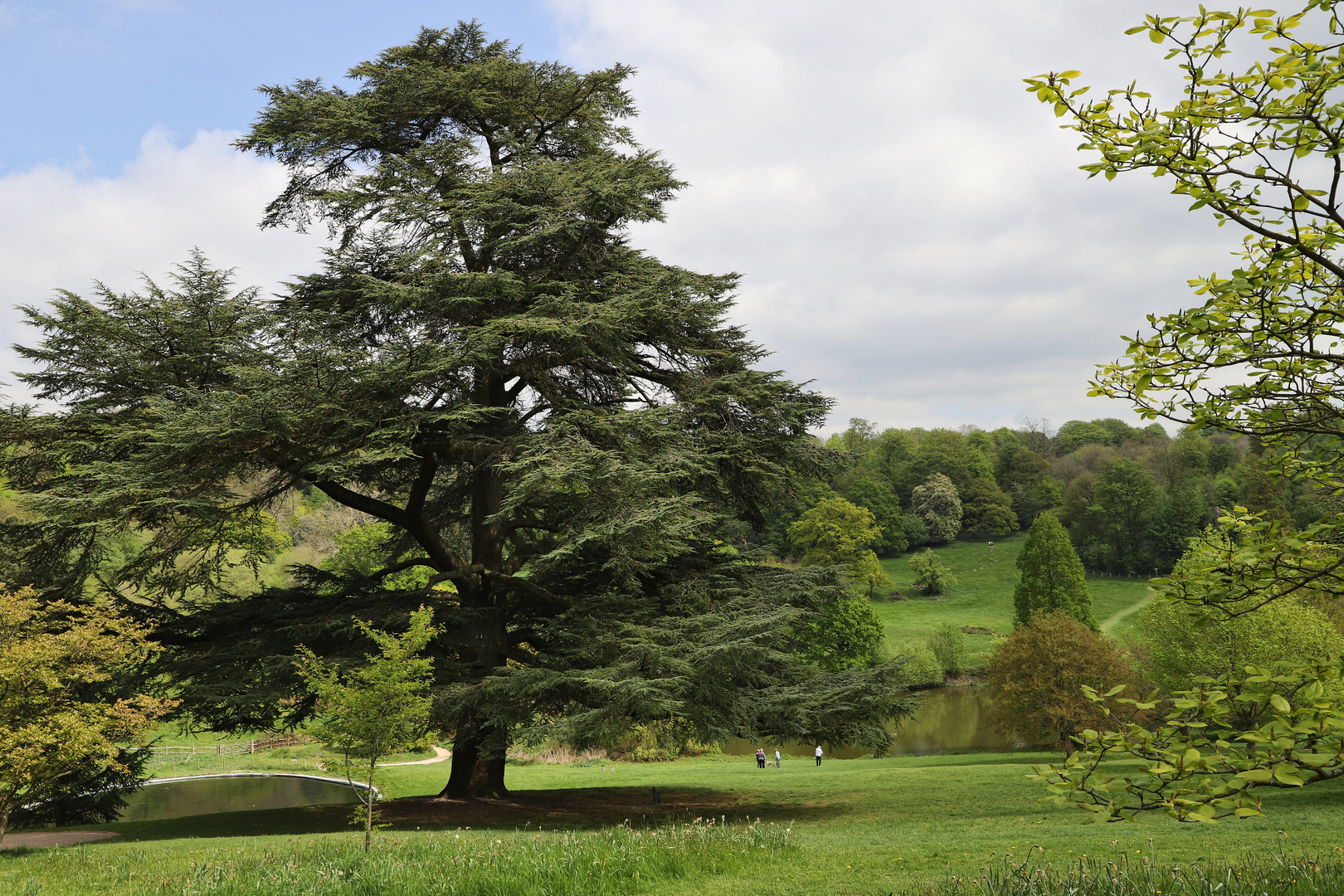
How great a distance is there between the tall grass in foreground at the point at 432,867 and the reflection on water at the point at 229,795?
482 inches

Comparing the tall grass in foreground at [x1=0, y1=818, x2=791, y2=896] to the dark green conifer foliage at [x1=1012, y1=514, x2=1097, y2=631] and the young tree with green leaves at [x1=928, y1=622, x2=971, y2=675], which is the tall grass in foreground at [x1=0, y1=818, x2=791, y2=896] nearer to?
the dark green conifer foliage at [x1=1012, y1=514, x2=1097, y2=631]

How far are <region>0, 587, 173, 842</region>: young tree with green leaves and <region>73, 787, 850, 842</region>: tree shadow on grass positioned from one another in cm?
296

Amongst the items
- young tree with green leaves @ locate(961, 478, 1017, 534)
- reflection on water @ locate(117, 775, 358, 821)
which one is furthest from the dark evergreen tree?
reflection on water @ locate(117, 775, 358, 821)

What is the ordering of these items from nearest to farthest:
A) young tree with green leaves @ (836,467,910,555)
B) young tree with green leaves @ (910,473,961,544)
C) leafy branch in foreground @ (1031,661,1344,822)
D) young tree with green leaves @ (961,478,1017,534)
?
leafy branch in foreground @ (1031,661,1344,822), young tree with green leaves @ (836,467,910,555), young tree with green leaves @ (910,473,961,544), young tree with green leaves @ (961,478,1017,534)

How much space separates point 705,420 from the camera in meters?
16.0

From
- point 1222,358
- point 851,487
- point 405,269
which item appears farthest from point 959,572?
point 1222,358

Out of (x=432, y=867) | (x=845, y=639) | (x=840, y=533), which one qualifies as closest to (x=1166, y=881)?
(x=432, y=867)

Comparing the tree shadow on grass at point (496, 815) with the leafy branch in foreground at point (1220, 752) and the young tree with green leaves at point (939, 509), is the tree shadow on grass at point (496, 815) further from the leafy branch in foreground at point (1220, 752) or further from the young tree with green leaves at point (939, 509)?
the young tree with green leaves at point (939, 509)

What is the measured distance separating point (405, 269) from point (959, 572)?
231 feet

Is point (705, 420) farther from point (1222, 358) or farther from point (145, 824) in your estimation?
point (145, 824)

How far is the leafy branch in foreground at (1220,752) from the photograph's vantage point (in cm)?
293

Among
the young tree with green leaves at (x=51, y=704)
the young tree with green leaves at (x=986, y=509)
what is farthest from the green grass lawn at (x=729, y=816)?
the young tree with green leaves at (x=986, y=509)

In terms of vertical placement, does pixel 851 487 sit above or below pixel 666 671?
above

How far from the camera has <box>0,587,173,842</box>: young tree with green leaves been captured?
10.0 m
